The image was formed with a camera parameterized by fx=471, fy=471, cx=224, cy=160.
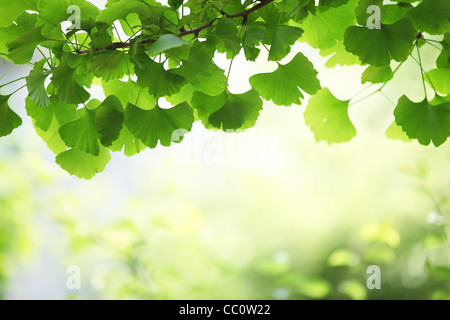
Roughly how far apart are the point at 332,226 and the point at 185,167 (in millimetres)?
652

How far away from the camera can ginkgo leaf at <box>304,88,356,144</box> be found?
0.40 metres

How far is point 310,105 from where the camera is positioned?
0.40 meters

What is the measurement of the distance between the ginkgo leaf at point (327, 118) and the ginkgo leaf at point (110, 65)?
0.53 feet

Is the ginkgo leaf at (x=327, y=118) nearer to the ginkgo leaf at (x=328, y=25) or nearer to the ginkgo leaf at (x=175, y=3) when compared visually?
the ginkgo leaf at (x=328, y=25)

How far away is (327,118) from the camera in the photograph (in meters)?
0.40

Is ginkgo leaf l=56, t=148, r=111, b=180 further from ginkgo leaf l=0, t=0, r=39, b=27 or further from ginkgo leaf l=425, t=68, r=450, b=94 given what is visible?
ginkgo leaf l=425, t=68, r=450, b=94

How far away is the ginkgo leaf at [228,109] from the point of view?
301 millimetres

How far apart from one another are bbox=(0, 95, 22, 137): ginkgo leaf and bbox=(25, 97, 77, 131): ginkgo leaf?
1 cm

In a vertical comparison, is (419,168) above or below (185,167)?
below

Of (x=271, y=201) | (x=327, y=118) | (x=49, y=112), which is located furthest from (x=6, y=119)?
(x=271, y=201)

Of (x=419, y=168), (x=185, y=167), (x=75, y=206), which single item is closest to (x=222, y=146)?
(x=419, y=168)

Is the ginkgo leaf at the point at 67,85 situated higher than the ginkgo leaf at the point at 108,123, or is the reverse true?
the ginkgo leaf at the point at 67,85

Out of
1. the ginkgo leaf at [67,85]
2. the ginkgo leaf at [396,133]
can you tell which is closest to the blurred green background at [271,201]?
the ginkgo leaf at [396,133]
